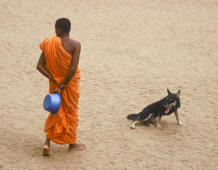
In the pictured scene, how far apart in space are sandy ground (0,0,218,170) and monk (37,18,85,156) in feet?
1.48

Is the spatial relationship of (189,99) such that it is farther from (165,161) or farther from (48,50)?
(48,50)

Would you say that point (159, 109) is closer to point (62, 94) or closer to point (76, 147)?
point (76, 147)

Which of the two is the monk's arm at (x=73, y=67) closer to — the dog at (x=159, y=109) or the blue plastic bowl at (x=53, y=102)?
the blue plastic bowl at (x=53, y=102)

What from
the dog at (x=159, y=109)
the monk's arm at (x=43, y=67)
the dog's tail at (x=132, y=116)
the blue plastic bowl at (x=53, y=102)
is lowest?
the dog's tail at (x=132, y=116)

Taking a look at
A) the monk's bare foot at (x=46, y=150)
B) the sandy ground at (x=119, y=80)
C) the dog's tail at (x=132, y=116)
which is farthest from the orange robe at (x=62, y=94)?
the dog's tail at (x=132, y=116)

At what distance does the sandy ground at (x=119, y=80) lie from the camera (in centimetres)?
706

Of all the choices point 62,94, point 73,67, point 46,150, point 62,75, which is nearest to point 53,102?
point 62,94

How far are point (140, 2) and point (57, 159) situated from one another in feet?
41.1

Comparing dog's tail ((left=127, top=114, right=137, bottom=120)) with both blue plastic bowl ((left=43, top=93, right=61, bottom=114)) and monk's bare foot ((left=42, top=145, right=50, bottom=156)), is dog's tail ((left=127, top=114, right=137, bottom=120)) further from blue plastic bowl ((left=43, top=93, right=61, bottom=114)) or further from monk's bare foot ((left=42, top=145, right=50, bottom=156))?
blue plastic bowl ((left=43, top=93, right=61, bottom=114))

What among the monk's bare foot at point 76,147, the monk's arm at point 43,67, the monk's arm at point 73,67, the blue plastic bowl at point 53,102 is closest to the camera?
the blue plastic bowl at point 53,102

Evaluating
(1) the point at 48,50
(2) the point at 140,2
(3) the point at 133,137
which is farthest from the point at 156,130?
(2) the point at 140,2

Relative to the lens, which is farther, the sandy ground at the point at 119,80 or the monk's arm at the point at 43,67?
the sandy ground at the point at 119,80

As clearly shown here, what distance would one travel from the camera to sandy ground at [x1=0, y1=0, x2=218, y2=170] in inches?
278

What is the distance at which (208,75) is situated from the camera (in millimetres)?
11461
